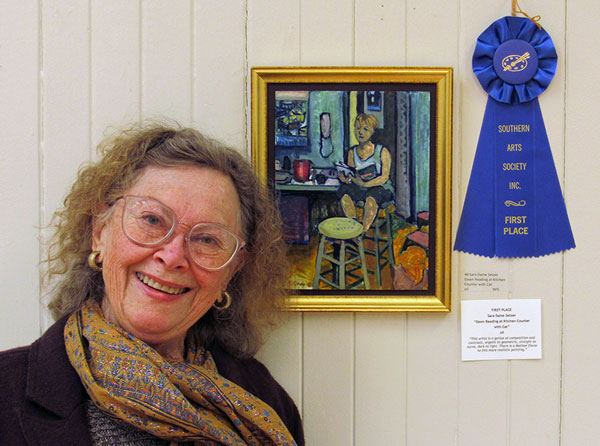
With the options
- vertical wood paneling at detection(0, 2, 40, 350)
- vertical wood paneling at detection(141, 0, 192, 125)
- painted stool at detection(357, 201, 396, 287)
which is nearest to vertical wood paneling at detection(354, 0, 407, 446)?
painted stool at detection(357, 201, 396, 287)

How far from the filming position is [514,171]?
1152 mm

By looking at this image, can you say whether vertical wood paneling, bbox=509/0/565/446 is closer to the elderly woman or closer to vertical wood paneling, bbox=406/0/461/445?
vertical wood paneling, bbox=406/0/461/445

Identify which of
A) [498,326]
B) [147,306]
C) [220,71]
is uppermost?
[220,71]

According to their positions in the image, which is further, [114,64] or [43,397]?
[114,64]

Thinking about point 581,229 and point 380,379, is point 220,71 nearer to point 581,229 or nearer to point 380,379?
point 380,379

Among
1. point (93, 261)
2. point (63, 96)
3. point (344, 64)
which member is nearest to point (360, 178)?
point (344, 64)

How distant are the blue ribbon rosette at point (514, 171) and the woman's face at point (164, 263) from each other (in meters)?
0.63

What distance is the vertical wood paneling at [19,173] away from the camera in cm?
112

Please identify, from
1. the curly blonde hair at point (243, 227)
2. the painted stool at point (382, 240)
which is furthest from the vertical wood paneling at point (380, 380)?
the curly blonde hair at point (243, 227)

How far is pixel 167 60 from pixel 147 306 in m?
0.61

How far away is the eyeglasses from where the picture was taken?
34.3 inches

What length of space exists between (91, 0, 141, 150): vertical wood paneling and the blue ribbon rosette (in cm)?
82

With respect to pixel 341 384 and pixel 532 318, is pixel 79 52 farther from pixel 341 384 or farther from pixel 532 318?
pixel 532 318

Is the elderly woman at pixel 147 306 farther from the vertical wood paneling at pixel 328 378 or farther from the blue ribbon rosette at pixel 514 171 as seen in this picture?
the blue ribbon rosette at pixel 514 171
